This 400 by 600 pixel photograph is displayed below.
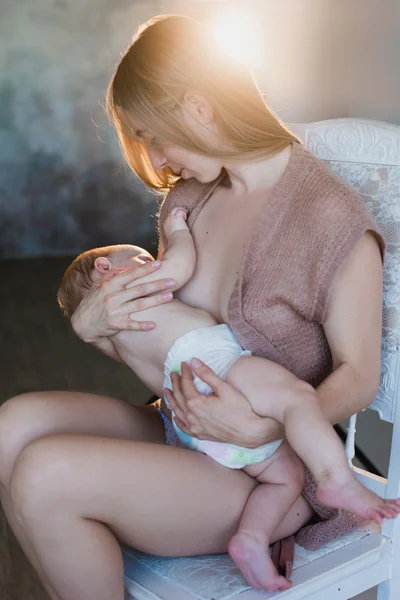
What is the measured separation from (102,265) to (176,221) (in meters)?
0.19

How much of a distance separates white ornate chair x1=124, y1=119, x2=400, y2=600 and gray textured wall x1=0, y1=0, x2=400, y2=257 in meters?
3.85

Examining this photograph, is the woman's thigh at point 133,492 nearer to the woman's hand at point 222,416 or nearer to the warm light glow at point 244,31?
the woman's hand at point 222,416

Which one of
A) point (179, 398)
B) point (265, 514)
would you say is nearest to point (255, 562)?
point (265, 514)

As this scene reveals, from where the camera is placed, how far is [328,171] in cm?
148

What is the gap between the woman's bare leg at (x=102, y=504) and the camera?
1.22m

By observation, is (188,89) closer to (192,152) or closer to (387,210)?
(192,152)

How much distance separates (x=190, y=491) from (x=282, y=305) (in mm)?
379

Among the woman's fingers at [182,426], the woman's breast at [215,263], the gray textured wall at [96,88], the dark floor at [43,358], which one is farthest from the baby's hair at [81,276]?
the gray textured wall at [96,88]

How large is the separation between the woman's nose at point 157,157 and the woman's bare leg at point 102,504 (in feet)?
1.91

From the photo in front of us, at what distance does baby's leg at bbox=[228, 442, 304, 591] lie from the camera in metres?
1.25

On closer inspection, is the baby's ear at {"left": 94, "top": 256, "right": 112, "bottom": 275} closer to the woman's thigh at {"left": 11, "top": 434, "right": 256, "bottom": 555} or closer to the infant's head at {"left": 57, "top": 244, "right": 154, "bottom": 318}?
the infant's head at {"left": 57, "top": 244, "right": 154, "bottom": 318}

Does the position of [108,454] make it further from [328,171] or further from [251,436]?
[328,171]

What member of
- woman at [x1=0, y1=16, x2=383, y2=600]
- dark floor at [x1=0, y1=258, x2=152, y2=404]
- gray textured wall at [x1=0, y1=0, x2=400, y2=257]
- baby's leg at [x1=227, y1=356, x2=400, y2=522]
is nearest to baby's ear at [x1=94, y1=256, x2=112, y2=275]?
woman at [x1=0, y1=16, x2=383, y2=600]

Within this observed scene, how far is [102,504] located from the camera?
1.24 m
